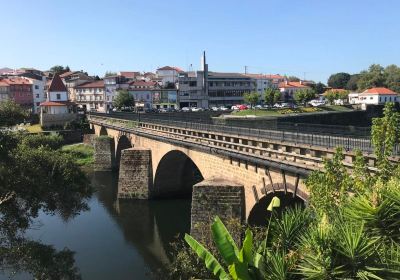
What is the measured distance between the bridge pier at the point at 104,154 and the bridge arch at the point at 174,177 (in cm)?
1838

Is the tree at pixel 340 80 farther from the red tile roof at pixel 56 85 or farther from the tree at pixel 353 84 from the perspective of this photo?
the red tile roof at pixel 56 85

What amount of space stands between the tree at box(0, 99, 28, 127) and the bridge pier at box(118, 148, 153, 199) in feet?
80.9

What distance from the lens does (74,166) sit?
64.7ft

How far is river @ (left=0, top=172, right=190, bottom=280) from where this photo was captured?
26.6 m

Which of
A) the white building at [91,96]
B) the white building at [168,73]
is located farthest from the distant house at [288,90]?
the white building at [91,96]

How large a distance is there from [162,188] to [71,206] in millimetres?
23707

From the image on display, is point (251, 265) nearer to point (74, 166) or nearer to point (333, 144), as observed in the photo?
point (333, 144)

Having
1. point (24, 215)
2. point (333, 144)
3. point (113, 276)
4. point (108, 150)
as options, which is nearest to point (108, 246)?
point (113, 276)

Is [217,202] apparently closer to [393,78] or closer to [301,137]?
[301,137]

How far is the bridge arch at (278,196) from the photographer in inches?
812

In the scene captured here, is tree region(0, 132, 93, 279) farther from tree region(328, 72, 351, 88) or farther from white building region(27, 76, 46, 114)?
tree region(328, 72, 351, 88)

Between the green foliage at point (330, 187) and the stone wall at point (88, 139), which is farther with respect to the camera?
the stone wall at point (88, 139)

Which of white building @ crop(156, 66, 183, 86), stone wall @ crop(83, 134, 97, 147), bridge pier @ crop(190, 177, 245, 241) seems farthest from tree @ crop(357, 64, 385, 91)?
bridge pier @ crop(190, 177, 245, 241)

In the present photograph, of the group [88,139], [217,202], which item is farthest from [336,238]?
[88,139]
